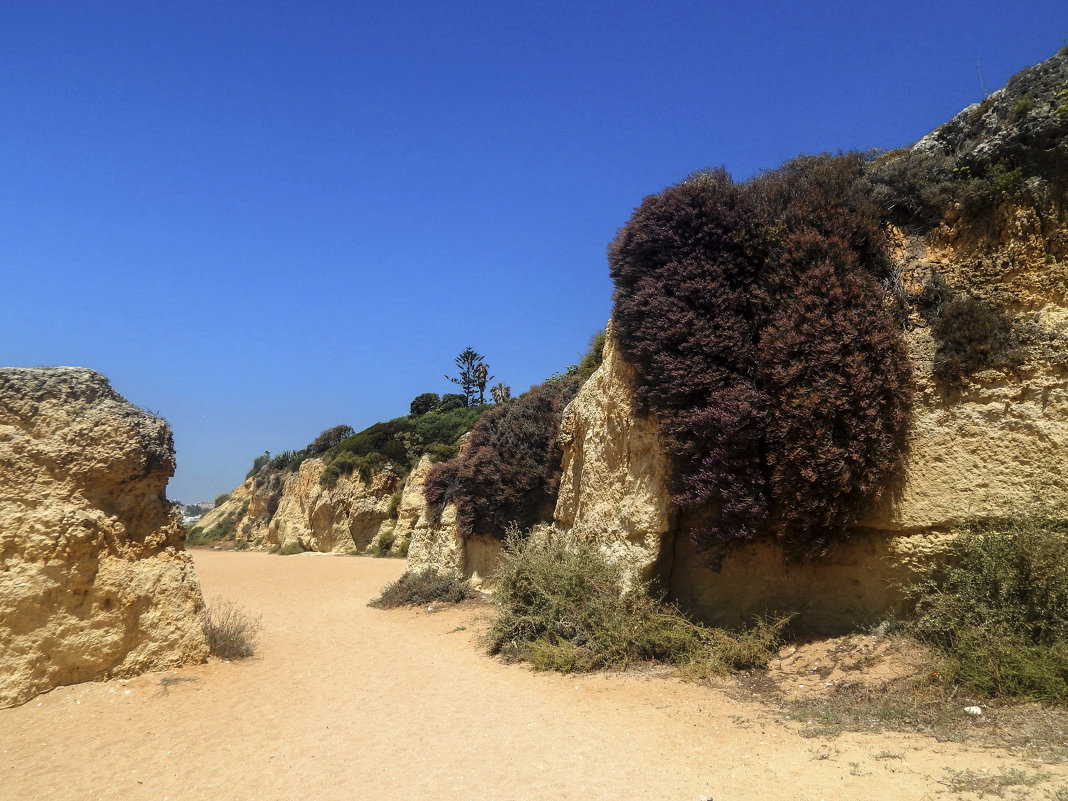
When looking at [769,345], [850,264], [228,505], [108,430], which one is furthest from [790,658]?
[228,505]

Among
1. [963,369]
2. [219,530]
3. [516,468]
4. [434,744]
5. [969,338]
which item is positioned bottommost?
[434,744]

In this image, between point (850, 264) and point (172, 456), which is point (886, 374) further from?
point (172, 456)

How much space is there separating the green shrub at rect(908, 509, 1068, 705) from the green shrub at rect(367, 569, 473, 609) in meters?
10.2

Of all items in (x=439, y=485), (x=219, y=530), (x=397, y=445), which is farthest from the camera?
(x=219, y=530)

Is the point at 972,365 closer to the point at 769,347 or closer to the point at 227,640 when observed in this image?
the point at 769,347

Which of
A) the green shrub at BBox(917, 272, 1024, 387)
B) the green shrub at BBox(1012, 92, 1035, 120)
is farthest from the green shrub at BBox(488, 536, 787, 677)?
the green shrub at BBox(1012, 92, 1035, 120)

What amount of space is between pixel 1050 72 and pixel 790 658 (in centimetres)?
849

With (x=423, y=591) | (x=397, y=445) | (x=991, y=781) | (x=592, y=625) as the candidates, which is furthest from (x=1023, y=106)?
(x=397, y=445)

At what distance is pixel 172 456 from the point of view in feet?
31.6

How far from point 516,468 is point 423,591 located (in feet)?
12.3

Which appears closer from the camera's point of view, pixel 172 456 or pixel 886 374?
pixel 886 374

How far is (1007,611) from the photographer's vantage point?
695cm

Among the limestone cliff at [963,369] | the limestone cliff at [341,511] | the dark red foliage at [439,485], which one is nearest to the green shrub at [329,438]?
the limestone cliff at [341,511]

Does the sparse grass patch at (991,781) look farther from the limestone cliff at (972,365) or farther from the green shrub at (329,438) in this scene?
the green shrub at (329,438)
